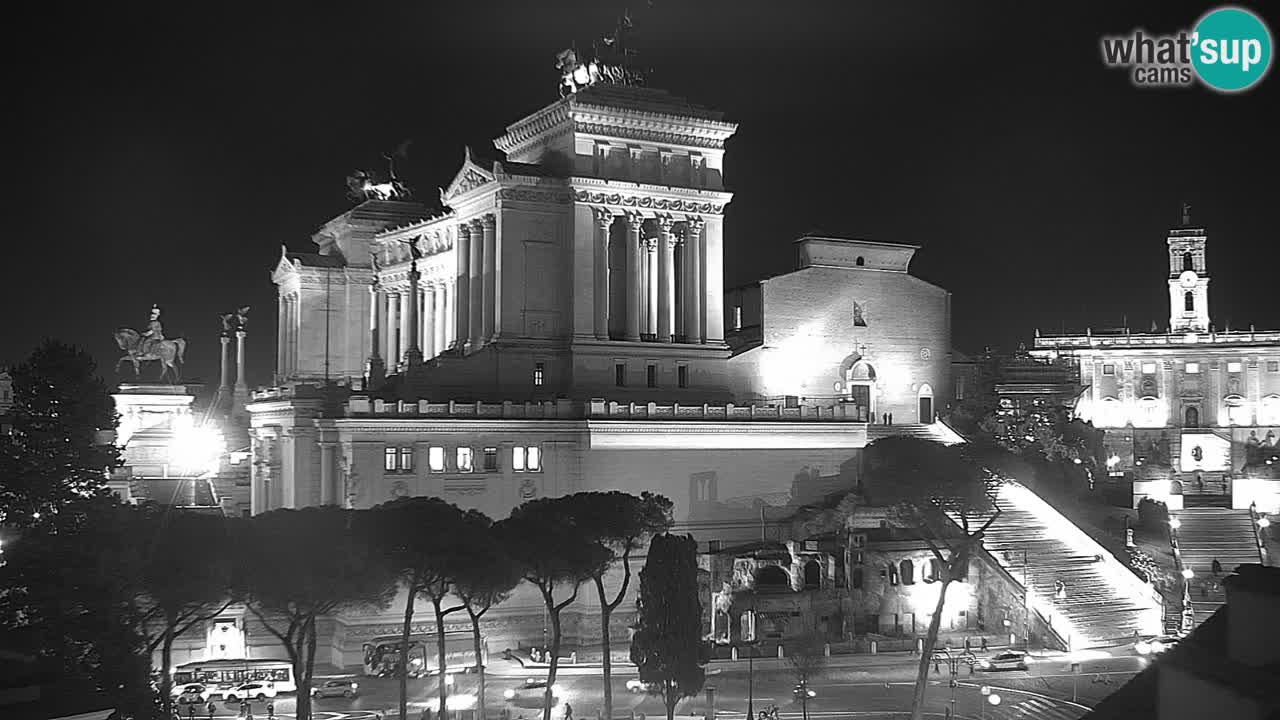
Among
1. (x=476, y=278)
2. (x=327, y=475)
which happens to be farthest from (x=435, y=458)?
(x=476, y=278)

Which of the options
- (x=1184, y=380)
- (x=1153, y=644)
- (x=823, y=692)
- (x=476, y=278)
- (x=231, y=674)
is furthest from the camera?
(x=1184, y=380)

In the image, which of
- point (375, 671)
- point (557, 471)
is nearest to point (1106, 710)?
point (375, 671)

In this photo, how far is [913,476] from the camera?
2736 inches

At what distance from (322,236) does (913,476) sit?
196 ft

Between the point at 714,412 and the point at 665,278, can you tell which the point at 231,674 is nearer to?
the point at 714,412

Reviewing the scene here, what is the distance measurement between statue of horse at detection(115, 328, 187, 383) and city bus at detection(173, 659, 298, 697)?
4461cm

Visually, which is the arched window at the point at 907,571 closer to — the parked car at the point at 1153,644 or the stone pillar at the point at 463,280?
the parked car at the point at 1153,644

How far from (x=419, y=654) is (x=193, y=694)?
11265mm

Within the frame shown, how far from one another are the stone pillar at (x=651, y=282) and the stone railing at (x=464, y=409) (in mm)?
10774

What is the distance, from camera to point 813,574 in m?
69.8

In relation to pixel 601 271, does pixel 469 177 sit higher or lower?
higher

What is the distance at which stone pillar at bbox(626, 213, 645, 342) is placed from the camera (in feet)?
265

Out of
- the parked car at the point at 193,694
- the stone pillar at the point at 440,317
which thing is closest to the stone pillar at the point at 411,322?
the stone pillar at the point at 440,317

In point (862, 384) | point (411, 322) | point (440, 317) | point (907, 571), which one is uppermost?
point (440, 317)
